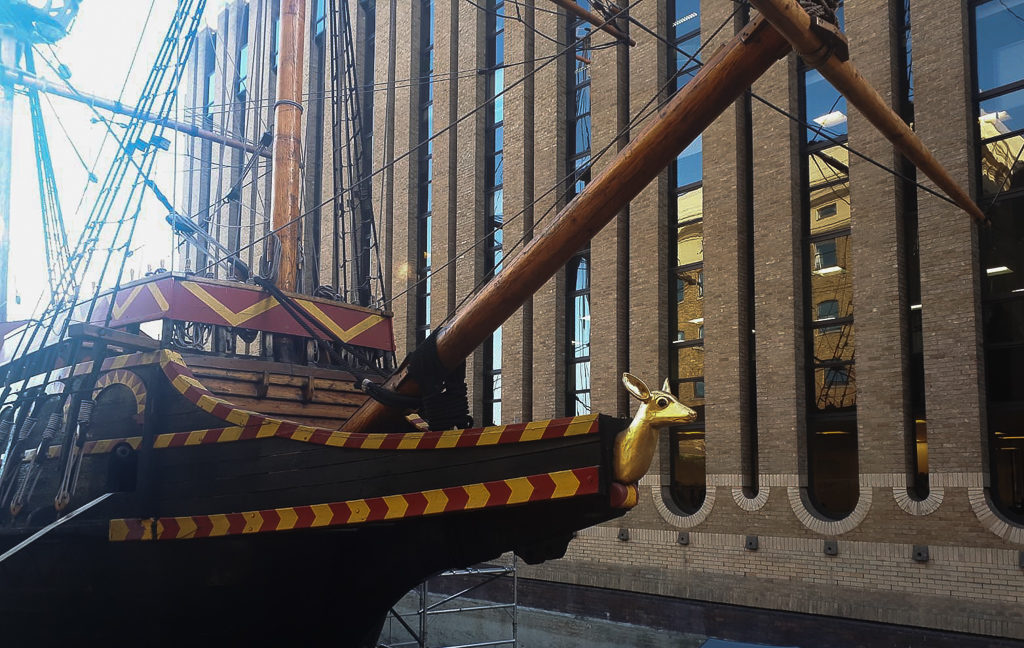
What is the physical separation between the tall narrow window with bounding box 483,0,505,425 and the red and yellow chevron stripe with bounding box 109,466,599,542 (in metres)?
12.3

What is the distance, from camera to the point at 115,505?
6996 mm

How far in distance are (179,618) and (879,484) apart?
9.10 metres

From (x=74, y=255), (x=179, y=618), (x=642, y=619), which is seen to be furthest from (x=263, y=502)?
(x=642, y=619)

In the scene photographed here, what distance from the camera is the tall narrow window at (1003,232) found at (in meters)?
11.5

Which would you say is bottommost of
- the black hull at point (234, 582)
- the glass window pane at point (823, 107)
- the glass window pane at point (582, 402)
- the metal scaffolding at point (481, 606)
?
the metal scaffolding at point (481, 606)

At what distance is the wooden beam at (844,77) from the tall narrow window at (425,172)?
41.9ft

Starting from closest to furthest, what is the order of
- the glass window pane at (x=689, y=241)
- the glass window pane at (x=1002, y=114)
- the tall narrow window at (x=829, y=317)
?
the glass window pane at (x=1002, y=114)
the tall narrow window at (x=829, y=317)
the glass window pane at (x=689, y=241)

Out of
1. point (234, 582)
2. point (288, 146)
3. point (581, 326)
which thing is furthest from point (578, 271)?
point (234, 582)

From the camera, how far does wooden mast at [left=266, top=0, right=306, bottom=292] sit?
11055mm

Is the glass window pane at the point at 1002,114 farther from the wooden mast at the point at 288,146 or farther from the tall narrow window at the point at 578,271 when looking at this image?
the wooden mast at the point at 288,146

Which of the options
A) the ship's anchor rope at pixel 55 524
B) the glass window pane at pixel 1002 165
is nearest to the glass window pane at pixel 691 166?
the glass window pane at pixel 1002 165

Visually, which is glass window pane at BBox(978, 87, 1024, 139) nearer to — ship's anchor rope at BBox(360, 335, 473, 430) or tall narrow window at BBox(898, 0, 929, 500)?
tall narrow window at BBox(898, 0, 929, 500)

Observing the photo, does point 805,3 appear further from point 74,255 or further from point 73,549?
point 74,255

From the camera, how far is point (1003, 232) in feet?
39.1
